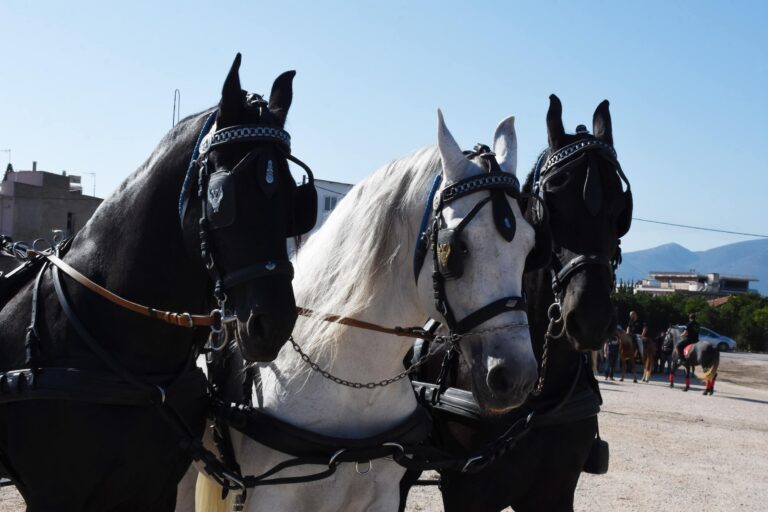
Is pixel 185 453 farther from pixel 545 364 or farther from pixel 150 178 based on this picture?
pixel 545 364

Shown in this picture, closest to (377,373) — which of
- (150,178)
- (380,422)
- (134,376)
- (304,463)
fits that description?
(380,422)

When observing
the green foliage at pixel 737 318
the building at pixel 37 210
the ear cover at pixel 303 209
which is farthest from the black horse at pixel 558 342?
the green foliage at pixel 737 318

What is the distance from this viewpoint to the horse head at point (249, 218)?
2.76 m

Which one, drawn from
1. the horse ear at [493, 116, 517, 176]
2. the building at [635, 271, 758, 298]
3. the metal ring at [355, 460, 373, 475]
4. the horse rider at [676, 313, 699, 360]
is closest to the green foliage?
the horse rider at [676, 313, 699, 360]

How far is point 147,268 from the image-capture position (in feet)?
10.1

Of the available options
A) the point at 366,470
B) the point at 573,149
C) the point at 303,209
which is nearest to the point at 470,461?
the point at 366,470

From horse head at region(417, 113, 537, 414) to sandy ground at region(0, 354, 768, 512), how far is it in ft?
14.5

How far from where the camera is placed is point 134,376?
301cm

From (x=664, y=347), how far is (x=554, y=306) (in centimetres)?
2479

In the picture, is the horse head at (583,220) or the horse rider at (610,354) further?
the horse rider at (610,354)

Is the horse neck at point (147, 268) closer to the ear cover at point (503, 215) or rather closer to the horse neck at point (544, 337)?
the ear cover at point (503, 215)

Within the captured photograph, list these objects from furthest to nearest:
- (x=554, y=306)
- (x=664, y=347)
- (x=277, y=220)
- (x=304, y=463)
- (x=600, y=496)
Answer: (x=664, y=347) → (x=600, y=496) → (x=554, y=306) → (x=304, y=463) → (x=277, y=220)

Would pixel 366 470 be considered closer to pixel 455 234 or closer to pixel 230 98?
pixel 455 234

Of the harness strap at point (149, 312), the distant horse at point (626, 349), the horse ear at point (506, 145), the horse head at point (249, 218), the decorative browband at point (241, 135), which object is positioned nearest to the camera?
the horse head at point (249, 218)
